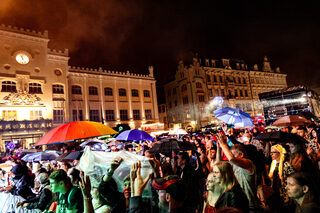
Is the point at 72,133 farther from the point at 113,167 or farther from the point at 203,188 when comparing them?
the point at 203,188

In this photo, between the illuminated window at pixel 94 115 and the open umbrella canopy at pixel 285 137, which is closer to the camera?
the open umbrella canopy at pixel 285 137

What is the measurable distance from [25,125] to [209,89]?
3496 cm

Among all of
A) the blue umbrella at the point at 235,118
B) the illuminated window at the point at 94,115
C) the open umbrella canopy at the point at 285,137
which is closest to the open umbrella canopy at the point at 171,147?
the open umbrella canopy at the point at 285,137

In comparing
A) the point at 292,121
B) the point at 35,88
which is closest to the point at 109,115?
the point at 35,88

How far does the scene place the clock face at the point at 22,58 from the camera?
87.5ft

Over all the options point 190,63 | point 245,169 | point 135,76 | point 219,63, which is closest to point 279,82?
point 219,63

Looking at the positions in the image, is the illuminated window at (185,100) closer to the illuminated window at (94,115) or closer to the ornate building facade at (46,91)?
the ornate building facade at (46,91)

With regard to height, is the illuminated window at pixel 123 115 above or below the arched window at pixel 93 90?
below

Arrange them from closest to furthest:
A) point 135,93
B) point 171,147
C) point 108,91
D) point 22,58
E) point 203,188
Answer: point 203,188 → point 171,147 → point 22,58 → point 108,91 → point 135,93

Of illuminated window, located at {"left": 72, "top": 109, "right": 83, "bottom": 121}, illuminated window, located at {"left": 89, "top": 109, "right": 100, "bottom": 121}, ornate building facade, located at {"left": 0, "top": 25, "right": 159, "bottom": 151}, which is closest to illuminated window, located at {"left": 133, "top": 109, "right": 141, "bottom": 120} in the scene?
ornate building facade, located at {"left": 0, "top": 25, "right": 159, "bottom": 151}

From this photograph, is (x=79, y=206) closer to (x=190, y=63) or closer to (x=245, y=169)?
(x=245, y=169)

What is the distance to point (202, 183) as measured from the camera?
515 cm

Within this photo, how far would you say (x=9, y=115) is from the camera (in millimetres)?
24875

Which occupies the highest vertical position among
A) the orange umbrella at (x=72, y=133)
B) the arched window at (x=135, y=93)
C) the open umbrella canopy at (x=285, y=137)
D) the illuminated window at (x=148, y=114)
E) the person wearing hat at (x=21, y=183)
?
the arched window at (x=135, y=93)
